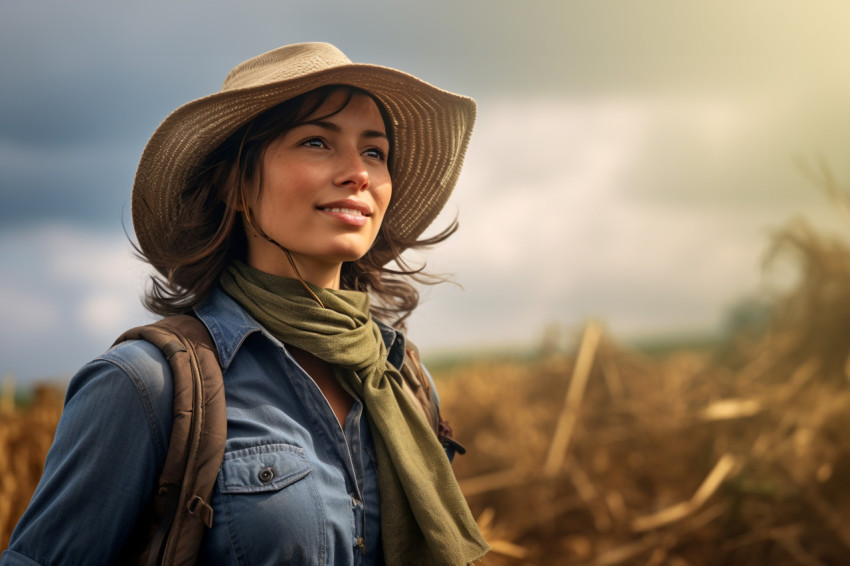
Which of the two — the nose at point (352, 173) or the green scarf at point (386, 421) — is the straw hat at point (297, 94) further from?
the green scarf at point (386, 421)

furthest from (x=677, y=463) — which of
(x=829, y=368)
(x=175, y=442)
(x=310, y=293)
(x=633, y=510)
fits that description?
(x=175, y=442)

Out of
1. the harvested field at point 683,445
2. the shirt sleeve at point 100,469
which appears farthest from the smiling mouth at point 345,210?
the harvested field at point 683,445

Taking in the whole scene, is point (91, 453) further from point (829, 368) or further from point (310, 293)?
point (829, 368)

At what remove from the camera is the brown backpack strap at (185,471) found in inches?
67.4

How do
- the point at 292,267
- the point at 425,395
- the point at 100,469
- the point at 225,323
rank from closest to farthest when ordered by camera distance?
the point at 100,469 → the point at 225,323 → the point at 292,267 → the point at 425,395

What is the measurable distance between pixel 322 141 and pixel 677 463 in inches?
181

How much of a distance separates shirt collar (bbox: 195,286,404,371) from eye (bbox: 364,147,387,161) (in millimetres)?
631

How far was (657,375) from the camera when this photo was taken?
6.22 m

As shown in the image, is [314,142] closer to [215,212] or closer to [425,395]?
[215,212]

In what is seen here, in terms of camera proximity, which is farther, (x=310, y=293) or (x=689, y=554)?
(x=689, y=554)

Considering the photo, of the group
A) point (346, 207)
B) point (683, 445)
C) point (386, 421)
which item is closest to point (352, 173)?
point (346, 207)

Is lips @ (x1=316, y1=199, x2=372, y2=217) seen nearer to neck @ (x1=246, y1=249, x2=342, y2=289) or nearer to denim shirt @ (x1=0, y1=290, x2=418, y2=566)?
neck @ (x1=246, y1=249, x2=342, y2=289)

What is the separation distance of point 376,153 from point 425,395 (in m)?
0.88

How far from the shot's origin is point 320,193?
6.84 ft
